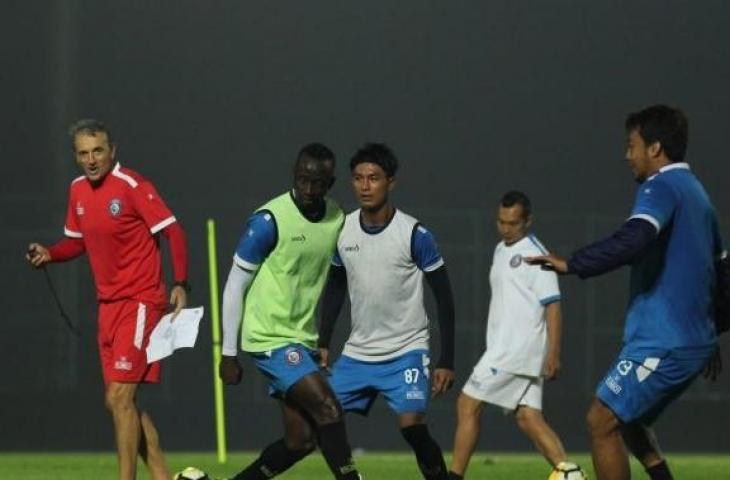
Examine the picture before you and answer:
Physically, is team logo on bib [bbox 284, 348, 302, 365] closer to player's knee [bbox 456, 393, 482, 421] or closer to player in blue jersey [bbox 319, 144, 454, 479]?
player in blue jersey [bbox 319, 144, 454, 479]

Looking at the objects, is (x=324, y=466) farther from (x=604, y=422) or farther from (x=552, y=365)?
(x=604, y=422)

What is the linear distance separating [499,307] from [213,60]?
335 inches

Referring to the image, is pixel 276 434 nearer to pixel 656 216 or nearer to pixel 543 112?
pixel 543 112

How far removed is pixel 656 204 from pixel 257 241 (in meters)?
2.25

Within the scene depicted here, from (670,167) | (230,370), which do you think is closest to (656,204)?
(670,167)

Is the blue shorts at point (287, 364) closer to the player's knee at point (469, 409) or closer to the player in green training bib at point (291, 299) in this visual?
the player in green training bib at point (291, 299)

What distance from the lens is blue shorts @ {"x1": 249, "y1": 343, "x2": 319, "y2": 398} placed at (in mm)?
10703

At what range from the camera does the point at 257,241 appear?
34.7 ft

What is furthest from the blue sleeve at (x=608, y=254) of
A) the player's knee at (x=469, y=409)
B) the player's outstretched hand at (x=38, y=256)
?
the player's knee at (x=469, y=409)

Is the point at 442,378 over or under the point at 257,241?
under

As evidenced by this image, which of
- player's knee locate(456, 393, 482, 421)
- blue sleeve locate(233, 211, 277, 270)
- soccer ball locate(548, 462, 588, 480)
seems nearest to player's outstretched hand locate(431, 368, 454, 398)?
soccer ball locate(548, 462, 588, 480)

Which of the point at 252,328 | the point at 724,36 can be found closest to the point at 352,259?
the point at 252,328

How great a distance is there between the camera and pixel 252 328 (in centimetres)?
1083

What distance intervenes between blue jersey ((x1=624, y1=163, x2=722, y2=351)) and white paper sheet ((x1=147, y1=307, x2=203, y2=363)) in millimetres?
2724
